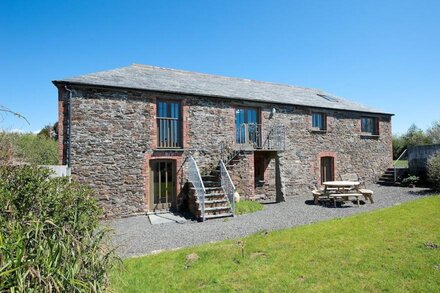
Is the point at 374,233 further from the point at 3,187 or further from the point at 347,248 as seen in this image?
the point at 3,187

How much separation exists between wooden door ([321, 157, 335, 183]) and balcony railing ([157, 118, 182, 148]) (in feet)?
30.7

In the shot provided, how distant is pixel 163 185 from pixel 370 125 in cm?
1502

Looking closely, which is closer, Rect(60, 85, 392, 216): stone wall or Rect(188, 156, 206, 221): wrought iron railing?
Rect(188, 156, 206, 221): wrought iron railing

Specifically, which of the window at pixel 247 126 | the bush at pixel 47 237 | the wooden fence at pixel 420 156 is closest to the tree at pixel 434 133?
the wooden fence at pixel 420 156

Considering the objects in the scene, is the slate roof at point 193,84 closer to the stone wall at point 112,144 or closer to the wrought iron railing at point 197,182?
the stone wall at point 112,144

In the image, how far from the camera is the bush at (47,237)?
195 centimetres

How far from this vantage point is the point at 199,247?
20.9 feet

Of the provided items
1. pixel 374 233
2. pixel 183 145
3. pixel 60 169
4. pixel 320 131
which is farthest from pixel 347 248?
pixel 320 131

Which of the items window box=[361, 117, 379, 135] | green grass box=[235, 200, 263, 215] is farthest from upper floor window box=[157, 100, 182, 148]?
window box=[361, 117, 379, 135]

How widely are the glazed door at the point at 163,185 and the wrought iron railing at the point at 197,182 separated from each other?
76 centimetres

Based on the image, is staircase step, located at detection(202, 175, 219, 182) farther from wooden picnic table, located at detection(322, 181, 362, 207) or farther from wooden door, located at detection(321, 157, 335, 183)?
wooden door, located at detection(321, 157, 335, 183)

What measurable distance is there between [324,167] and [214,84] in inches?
337

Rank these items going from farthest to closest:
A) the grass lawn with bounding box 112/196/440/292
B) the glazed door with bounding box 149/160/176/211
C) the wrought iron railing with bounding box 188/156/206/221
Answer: the glazed door with bounding box 149/160/176/211, the wrought iron railing with bounding box 188/156/206/221, the grass lawn with bounding box 112/196/440/292

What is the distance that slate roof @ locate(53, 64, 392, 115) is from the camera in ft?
36.0
